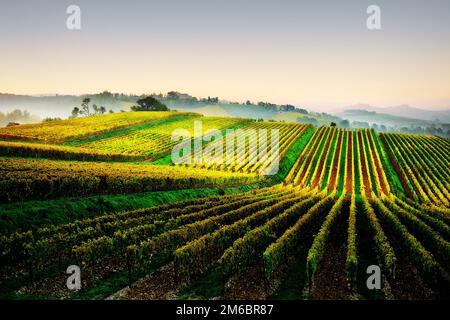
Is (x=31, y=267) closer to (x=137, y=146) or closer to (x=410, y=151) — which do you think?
(x=137, y=146)

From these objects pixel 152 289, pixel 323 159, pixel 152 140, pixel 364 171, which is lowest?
pixel 152 289

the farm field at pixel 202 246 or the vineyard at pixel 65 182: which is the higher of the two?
the vineyard at pixel 65 182

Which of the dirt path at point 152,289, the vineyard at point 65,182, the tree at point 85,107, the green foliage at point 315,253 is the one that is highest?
the tree at point 85,107

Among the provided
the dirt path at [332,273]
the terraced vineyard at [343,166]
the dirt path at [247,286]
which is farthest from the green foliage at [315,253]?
the terraced vineyard at [343,166]

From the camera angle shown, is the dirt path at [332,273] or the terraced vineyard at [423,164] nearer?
the dirt path at [332,273]

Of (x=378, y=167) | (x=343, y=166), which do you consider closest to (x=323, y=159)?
(x=343, y=166)

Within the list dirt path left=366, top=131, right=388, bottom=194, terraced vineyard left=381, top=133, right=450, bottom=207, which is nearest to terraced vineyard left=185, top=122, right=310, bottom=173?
dirt path left=366, top=131, right=388, bottom=194

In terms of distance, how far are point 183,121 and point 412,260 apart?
9058cm

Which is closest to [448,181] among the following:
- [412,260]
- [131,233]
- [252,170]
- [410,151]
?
[410,151]

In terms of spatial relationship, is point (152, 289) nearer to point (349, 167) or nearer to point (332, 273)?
point (332, 273)

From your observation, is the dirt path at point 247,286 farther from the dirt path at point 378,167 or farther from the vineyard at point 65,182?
the dirt path at point 378,167

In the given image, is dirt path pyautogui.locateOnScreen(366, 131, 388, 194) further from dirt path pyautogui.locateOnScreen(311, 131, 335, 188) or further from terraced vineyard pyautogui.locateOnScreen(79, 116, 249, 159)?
terraced vineyard pyautogui.locateOnScreen(79, 116, 249, 159)

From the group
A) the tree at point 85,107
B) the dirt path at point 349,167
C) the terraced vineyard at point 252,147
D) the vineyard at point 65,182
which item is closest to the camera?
the vineyard at point 65,182

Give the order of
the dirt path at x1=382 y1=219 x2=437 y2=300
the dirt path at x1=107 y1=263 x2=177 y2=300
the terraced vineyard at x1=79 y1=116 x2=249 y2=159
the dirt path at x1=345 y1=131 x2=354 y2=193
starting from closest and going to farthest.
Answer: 1. the dirt path at x1=107 y1=263 x2=177 y2=300
2. the dirt path at x1=382 y1=219 x2=437 y2=300
3. the dirt path at x1=345 y1=131 x2=354 y2=193
4. the terraced vineyard at x1=79 y1=116 x2=249 y2=159
